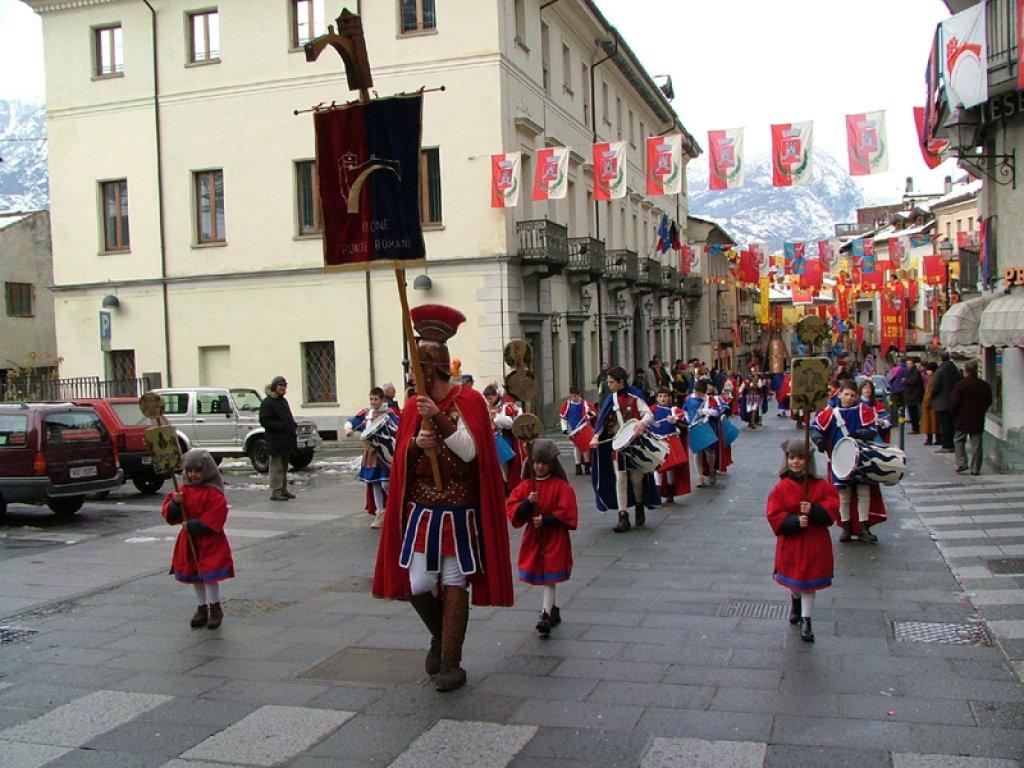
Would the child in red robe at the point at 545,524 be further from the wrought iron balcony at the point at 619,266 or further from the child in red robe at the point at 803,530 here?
the wrought iron balcony at the point at 619,266

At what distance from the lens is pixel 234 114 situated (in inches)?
1105

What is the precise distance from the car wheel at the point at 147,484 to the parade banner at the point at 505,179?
36.7 feet

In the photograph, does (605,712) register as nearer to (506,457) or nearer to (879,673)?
(879,673)

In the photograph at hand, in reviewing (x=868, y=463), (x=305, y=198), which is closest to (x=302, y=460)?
(x=305, y=198)

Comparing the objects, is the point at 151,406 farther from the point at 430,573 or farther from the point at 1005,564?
the point at 1005,564

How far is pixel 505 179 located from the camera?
82.6 ft

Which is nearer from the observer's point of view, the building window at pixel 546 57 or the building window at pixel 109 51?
the building window at pixel 109 51

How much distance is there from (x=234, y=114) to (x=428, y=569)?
2452 cm

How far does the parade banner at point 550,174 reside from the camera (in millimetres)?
Answer: 26250

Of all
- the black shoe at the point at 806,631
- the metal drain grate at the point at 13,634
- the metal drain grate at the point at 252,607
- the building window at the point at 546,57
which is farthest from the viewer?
the building window at the point at 546,57

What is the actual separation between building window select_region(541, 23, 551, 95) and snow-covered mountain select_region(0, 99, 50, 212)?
124662mm

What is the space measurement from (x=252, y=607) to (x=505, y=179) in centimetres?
1798

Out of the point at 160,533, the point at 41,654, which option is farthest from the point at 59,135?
the point at 41,654

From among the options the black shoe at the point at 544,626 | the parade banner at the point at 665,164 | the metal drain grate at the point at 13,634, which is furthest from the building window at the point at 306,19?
the black shoe at the point at 544,626
